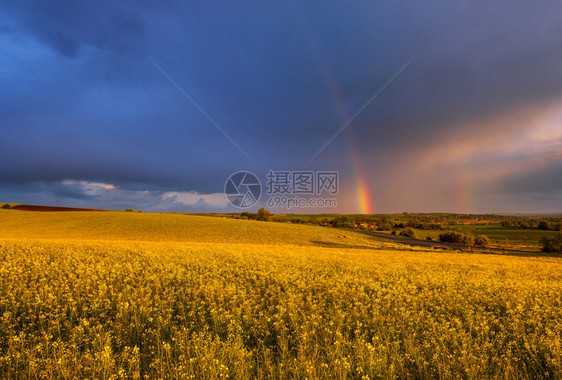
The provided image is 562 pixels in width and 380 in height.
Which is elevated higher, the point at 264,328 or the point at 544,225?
the point at 544,225

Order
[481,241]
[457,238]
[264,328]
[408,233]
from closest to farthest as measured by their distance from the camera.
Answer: [264,328], [481,241], [457,238], [408,233]

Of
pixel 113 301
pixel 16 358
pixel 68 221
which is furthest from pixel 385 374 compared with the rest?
pixel 68 221

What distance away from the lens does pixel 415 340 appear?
4508mm

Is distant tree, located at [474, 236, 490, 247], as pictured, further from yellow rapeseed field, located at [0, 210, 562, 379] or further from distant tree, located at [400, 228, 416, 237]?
yellow rapeseed field, located at [0, 210, 562, 379]

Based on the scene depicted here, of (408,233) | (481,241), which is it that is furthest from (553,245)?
(408,233)

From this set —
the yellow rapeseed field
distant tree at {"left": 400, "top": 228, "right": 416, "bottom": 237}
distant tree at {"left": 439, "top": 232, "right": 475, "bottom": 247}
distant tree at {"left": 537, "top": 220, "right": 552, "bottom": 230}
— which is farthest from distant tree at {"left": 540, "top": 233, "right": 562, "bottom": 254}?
the yellow rapeseed field

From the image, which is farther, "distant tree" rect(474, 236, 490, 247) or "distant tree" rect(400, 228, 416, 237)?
"distant tree" rect(400, 228, 416, 237)

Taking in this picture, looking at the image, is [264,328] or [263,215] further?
[263,215]

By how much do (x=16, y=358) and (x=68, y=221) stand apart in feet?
159

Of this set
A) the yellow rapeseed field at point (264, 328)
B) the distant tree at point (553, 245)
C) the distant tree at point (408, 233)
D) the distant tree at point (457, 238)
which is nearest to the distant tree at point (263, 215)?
the distant tree at point (408, 233)

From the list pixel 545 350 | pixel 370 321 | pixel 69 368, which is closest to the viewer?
pixel 69 368

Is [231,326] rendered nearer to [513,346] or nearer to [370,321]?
[370,321]

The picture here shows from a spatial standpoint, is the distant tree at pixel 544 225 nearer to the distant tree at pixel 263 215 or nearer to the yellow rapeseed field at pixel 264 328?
the distant tree at pixel 263 215

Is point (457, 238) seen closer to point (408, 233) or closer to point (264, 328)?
point (408, 233)
